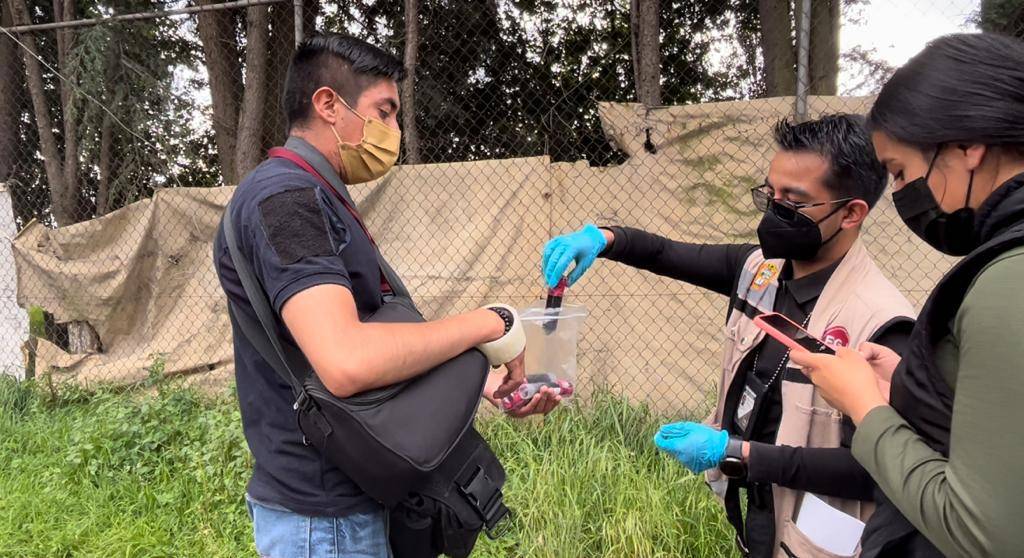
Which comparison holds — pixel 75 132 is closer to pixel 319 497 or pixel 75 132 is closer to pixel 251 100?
pixel 251 100

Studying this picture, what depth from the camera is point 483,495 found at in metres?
1.51

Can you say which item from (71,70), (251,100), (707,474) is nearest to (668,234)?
(707,474)

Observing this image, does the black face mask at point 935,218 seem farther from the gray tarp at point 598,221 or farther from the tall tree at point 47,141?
the tall tree at point 47,141

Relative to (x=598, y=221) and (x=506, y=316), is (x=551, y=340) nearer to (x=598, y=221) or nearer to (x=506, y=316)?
(x=506, y=316)

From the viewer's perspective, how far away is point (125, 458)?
4.05 meters

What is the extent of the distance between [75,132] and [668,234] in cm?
612

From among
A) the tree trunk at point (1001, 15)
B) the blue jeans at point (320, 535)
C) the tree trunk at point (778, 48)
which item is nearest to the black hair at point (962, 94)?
the blue jeans at point (320, 535)

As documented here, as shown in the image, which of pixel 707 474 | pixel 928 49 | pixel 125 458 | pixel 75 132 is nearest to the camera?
Answer: pixel 928 49

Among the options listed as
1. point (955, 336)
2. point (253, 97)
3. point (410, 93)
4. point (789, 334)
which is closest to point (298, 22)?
point (410, 93)

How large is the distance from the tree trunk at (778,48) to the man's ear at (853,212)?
429 centimetres

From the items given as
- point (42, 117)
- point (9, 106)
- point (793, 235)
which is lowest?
point (793, 235)

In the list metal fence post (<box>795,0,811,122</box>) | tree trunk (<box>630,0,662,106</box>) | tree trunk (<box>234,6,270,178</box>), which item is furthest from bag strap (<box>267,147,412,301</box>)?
tree trunk (<box>234,6,270,178</box>)

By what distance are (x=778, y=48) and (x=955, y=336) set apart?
5396 mm

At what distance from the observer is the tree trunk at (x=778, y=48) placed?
5652mm
